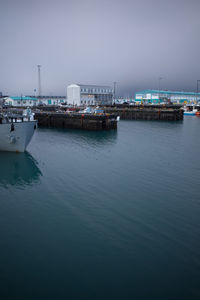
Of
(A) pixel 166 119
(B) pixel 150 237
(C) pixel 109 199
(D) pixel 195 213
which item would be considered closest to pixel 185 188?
(D) pixel 195 213

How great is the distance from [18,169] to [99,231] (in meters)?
14.1

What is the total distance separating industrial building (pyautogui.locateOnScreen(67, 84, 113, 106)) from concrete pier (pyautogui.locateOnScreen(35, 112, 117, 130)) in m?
47.9

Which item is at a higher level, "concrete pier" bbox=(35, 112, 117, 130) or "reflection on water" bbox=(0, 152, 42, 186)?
"concrete pier" bbox=(35, 112, 117, 130)

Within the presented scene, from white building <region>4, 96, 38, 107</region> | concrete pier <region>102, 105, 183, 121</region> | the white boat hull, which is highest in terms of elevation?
white building <region>4, 96, 38, 107</region>

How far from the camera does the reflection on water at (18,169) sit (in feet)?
65.3

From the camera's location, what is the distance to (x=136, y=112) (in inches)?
3100

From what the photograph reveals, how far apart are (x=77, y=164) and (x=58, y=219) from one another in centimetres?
Result: 1104

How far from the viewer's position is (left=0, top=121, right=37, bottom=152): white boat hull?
87.5 feet

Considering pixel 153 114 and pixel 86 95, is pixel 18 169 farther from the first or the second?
pixel 86 95

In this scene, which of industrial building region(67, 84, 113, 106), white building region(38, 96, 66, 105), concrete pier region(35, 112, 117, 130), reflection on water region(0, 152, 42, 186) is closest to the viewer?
reflection on water region(0, 152, 42, 186)

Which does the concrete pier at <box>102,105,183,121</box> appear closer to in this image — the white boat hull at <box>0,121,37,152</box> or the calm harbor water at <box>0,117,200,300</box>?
the white boat hull at <box>0,121,37,152</box>

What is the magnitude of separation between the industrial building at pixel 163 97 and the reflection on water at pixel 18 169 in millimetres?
112954

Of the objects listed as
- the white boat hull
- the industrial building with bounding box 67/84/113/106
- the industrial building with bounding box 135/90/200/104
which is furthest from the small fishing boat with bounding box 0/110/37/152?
the industrial building with bounding box 135/90/200/104

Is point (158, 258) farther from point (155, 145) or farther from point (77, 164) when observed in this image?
point (155, 145)
